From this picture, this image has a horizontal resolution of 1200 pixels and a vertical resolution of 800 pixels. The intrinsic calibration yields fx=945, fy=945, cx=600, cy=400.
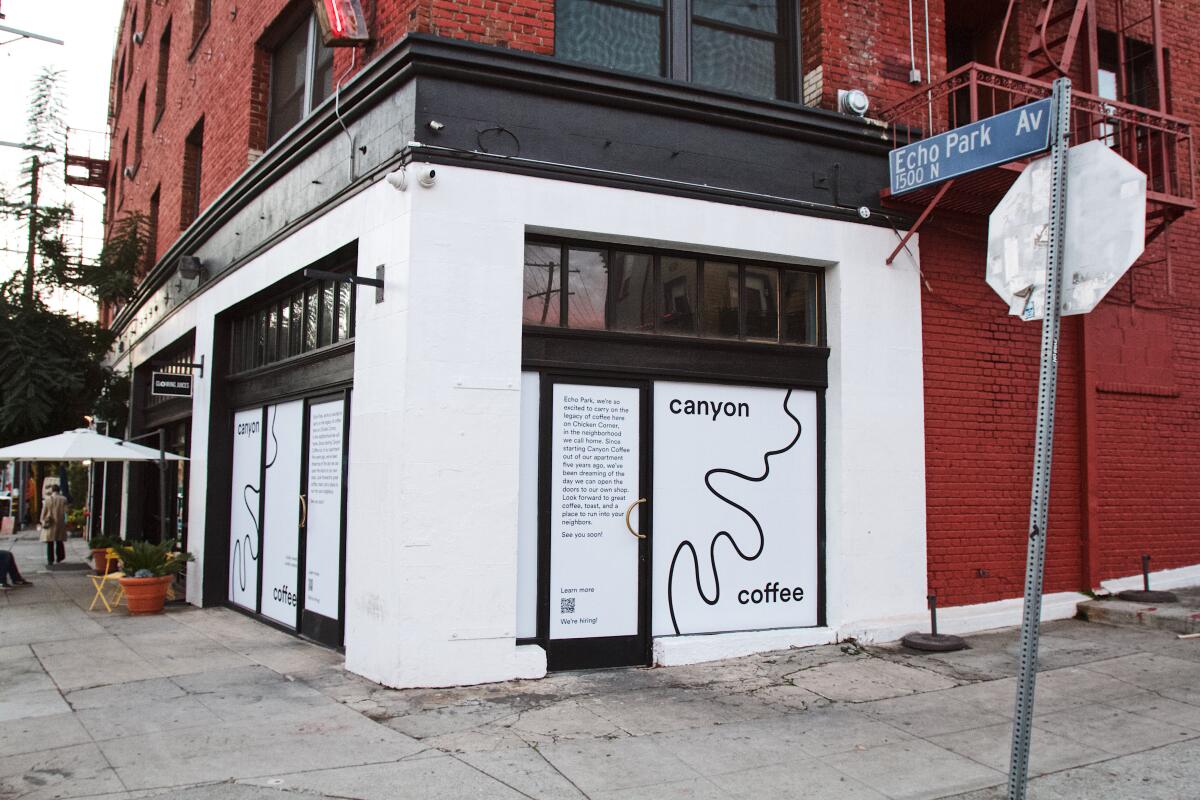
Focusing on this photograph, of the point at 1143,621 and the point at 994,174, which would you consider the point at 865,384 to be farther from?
the point at 1143,621

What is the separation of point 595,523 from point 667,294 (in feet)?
6.99

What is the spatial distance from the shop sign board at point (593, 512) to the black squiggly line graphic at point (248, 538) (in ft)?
13.6

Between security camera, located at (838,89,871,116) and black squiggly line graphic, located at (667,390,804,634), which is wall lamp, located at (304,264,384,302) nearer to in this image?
black squiggly line graphic, located at (667,390,804,634)

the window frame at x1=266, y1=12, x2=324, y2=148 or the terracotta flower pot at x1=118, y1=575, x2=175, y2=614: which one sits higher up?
the window frame at x1=266, y1=12, x2=324, y2=148

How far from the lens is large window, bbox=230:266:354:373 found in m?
9.09

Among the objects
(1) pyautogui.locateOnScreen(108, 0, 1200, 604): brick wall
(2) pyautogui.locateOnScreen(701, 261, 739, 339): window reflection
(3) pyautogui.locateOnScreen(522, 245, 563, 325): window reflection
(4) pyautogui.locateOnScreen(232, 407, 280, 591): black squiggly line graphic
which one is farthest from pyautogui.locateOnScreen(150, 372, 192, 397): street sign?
(2) pyautogui.locateOnScreen(701, 261, 739, 339): window reflection

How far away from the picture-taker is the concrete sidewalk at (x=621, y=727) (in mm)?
5094

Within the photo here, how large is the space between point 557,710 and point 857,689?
2299mm

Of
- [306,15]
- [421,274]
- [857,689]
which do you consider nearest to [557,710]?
[857,689]

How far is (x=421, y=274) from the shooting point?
7234mm

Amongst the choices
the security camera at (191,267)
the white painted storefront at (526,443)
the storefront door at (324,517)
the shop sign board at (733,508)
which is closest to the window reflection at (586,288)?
the white painted storefront at (526,443)

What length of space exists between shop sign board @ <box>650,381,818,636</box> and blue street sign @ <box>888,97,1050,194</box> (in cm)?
223

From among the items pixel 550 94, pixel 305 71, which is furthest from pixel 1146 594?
pixel 305 71

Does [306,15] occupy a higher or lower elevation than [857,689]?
higher
